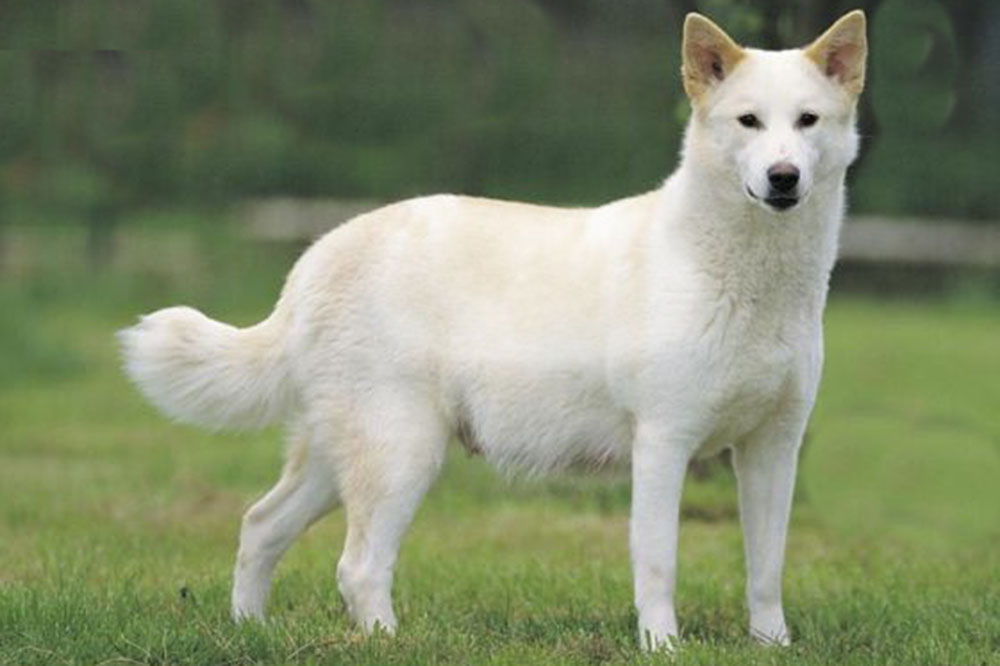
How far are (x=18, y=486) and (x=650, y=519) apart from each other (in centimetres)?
481

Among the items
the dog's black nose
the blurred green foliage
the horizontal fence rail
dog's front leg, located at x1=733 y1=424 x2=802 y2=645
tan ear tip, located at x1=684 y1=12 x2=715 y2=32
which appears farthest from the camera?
the horizontal fence rail

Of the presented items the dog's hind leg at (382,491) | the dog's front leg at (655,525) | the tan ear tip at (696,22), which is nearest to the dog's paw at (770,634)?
the dog's front leg at (655,525)

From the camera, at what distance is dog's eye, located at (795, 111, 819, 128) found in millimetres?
5297

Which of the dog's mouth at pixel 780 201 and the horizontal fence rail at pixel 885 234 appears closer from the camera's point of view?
the dog's mouth at pixel 780 201

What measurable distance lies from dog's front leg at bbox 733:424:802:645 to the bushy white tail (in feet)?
4.58

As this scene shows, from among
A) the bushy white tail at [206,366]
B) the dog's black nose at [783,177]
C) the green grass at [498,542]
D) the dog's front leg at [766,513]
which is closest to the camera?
the dog's black nose at [783,177]

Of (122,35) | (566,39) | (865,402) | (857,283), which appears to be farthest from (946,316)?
(122,35)

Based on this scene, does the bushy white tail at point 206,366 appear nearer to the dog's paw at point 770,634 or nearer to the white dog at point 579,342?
the white dog at point 579,342

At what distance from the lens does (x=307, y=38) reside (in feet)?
50.3

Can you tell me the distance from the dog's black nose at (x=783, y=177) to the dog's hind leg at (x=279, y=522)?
5.53 feet

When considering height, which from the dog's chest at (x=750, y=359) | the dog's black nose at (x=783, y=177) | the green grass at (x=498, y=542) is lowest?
the green grass at (x=498, y=542)

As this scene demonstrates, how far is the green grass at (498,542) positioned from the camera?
5285 mm

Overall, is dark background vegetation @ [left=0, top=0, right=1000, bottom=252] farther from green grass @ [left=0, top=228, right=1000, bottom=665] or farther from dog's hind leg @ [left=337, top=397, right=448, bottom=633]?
dog's hind leg @ [left=337, top=397, right=448, bottom=633]

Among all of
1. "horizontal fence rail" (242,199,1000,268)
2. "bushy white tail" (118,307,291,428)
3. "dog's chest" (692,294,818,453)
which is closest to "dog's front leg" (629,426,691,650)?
"dog's chest" (692,294,818,453)
